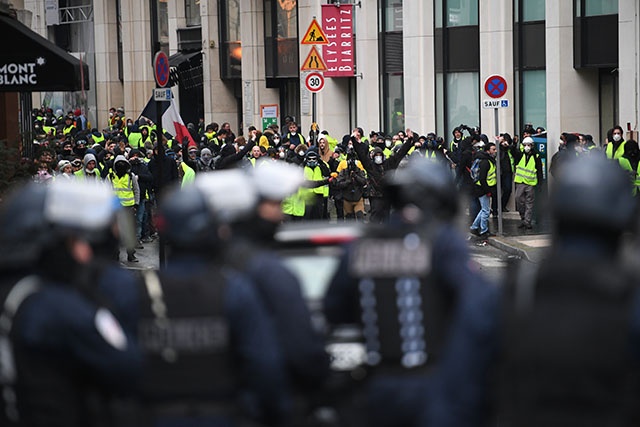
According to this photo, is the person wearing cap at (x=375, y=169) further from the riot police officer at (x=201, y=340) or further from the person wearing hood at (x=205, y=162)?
the riot police officer at (x=201, y=340)

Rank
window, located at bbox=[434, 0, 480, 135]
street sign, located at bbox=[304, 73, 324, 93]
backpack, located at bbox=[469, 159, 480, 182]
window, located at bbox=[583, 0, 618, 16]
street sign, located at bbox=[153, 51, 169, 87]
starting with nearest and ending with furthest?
1. street sign, located at bbox=[153, 51, 169, 87]
2. backpack, located at bbox=[469, 159, 480, 182]
3. street sign, located at bbox=[304, 73, 324, 93]
4. window, located at bbox=[583, 0, 618, 16]
5. window, located at bbox=[434, 0, 480, 135]

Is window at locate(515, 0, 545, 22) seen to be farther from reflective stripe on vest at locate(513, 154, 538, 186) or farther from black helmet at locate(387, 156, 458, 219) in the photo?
black helmet at locate(387, 156, 458, 219)

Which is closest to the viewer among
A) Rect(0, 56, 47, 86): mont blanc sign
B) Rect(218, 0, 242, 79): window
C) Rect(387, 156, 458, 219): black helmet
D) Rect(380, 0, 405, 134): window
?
Rect(387, 156, 458, 219): black helmet

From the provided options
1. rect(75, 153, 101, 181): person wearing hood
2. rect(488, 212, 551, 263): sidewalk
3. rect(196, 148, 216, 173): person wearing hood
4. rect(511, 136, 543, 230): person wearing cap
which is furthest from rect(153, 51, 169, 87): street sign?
rect(511, 136, 543, 230): person wearing cap

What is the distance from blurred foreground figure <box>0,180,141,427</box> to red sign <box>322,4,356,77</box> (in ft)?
112

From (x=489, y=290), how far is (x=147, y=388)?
133cm

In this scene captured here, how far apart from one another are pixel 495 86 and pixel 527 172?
229 cm

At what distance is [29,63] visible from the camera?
708 inches

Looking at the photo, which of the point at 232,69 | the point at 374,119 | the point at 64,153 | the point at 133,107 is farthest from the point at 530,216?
the point at 133,107

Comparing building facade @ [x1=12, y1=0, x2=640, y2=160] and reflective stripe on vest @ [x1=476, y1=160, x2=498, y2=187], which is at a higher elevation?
building facade @ [x1=12, y1=0, x2=640, y2=160]

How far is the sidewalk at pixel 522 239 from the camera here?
22422mm

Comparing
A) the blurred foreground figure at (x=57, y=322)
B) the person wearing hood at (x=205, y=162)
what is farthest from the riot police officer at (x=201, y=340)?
the person wearing hood at (x=205, y=162)

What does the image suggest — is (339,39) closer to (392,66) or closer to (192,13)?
(392,66)

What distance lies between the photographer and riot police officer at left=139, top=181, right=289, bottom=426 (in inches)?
203
